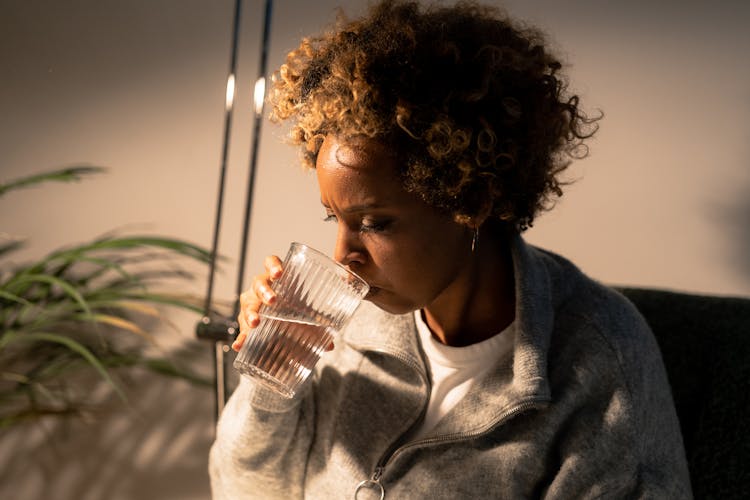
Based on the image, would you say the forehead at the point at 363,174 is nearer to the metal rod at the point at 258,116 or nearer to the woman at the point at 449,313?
the woman at the point at 449,313

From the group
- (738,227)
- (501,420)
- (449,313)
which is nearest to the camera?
(501,420)

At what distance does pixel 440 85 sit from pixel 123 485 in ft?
4.72

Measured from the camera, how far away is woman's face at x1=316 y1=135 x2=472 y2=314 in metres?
0.94

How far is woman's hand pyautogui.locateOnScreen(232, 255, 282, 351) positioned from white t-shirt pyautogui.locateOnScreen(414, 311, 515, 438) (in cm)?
30

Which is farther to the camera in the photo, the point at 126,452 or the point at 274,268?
the point at 126,452

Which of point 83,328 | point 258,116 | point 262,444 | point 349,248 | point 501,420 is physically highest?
point 258,116

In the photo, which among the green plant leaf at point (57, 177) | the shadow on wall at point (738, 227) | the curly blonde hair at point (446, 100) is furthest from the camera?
the green plant leaf at point (57, 177)

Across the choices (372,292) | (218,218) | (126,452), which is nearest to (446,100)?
(372,292)

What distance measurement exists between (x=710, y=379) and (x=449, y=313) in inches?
15.4

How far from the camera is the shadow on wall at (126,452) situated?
192 centimetres

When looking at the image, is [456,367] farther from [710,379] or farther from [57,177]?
[57,177]

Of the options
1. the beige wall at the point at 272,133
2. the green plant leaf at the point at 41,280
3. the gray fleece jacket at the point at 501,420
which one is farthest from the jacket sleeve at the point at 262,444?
the beige wall at the point at 272,133

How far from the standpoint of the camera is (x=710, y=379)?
1.15 m

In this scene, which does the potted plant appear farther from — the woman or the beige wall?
the woman
